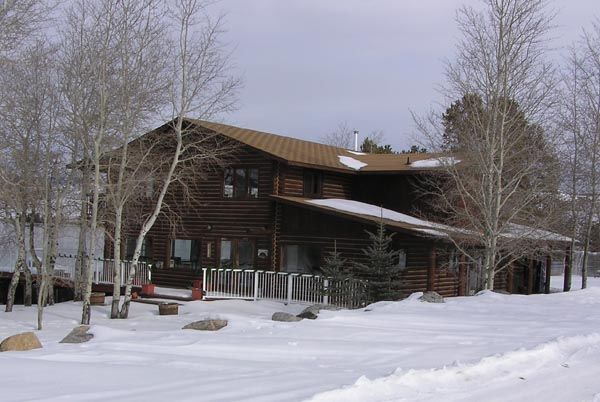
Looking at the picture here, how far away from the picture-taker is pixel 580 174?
23578 millimetres

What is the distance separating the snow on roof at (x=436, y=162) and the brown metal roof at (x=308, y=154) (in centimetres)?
23

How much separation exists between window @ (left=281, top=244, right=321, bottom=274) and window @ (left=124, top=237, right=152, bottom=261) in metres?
5.53

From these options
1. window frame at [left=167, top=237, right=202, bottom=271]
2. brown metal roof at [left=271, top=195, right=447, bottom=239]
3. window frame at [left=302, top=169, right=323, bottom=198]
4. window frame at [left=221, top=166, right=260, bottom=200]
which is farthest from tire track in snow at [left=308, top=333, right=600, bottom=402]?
window frame at [left=167, top=237, right=202, bottom=271]

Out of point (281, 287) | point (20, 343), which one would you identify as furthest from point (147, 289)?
point (20, 343)

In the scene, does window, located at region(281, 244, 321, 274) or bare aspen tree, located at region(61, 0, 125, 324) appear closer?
bare aspen tree, located at region(61, 0, 125, 324)

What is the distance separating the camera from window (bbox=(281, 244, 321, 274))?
23.3 metres

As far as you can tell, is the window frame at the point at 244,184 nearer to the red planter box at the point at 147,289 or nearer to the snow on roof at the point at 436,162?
the red planter box at the point at 147,289

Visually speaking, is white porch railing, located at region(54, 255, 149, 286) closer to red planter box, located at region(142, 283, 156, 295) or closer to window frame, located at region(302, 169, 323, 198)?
red planter box, located at region(142, 283, 156, 295)

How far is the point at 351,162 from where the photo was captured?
24.9 m

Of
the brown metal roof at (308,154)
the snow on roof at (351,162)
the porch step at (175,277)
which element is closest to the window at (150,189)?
the brown metal roof at (308,154)

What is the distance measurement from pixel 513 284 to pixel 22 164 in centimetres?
1912

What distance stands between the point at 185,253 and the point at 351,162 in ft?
23.9

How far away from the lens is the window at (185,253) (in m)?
23.8

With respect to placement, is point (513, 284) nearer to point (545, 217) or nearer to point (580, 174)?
point (580, 174)
